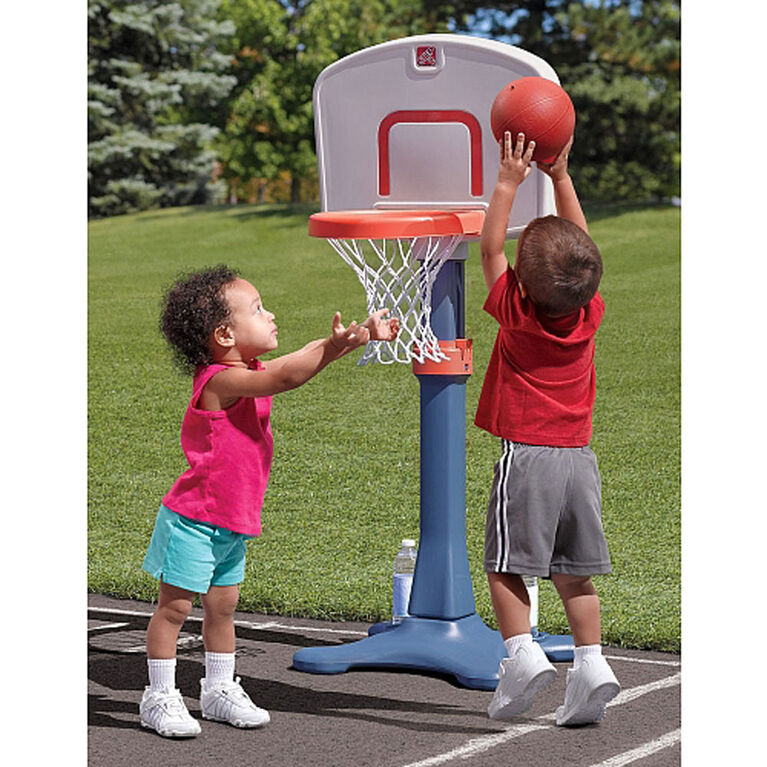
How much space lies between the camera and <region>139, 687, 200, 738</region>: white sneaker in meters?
5.67

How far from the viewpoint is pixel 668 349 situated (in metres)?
16.5

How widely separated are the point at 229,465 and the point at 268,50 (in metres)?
28.2

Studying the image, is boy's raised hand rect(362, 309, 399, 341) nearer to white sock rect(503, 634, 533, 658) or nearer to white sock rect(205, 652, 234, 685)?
white sock rect(503, 634, 533, 658)

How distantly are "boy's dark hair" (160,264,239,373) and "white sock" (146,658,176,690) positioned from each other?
114 cm

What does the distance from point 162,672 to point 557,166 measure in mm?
2464

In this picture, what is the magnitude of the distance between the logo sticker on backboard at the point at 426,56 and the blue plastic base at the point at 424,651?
2.46 metres

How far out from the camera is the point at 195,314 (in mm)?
5820

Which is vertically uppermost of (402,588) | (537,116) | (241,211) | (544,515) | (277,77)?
(277,77)

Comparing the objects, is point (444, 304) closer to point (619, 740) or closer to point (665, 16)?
Answer: point (619, 740)

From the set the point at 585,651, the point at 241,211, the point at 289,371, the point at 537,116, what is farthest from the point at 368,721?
the point at 241,211

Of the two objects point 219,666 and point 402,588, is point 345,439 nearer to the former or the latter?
point 402,588

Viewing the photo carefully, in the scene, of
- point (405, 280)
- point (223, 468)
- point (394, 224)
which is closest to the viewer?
point (223, 468)

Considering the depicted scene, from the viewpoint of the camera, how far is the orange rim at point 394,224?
6.16 metres

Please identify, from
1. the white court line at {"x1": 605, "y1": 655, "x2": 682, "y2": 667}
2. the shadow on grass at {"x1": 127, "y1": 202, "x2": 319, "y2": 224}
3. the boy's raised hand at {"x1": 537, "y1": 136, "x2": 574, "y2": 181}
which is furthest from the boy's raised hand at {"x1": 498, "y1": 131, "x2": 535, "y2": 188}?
the shadow on grass at {"x1": 127, "y1": 202, "x2": 319, "y2": 224}
